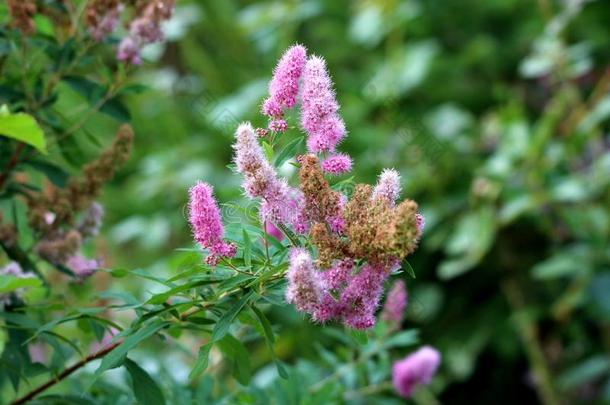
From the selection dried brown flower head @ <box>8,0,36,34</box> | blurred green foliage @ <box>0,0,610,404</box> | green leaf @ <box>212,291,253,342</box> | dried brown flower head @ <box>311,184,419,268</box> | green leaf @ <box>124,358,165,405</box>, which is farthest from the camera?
A: blurred green foliage @ <box>0,0,610,404</box>

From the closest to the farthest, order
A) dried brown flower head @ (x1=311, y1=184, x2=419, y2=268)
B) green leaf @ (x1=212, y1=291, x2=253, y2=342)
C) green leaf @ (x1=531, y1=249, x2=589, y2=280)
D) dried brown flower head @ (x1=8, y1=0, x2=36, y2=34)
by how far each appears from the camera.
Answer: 1. dried brown flower head @ (x1=311, y1=184, x2=419, y2=268)
2. green leaf @ (x1=212, y1=291, x2=253, y2=342)
3. dried brown flower head @ (x1=8, y1=0, x2=36, y2=34)
4. green leaf @ (x1=531, y1=249, x2=589, y2=280)

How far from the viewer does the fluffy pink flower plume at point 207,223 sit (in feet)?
2.87

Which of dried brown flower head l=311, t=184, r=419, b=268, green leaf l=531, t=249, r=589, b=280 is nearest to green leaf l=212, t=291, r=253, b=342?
dried brown flower head l=311, t=184, r=419, b=268

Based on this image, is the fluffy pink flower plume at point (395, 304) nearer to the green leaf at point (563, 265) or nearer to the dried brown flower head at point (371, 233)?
the dried brown flower head at point (371, 233)

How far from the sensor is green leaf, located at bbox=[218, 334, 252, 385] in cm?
110

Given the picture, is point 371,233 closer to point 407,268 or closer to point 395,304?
point 407,268

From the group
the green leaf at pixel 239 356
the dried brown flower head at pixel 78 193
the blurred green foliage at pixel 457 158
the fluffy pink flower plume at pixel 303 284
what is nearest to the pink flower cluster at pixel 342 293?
the fluffy pink flower plume at pixel 303 284

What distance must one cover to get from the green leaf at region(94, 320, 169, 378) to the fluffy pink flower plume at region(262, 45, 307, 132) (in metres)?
0.25

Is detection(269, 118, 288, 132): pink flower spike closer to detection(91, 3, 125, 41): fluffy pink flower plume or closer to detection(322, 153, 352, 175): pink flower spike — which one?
detection(322, 153, 352, 175): pink flower spike

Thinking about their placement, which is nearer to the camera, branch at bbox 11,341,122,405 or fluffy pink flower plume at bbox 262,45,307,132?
fluffy pink flower plume at bbox 262,45,307,132

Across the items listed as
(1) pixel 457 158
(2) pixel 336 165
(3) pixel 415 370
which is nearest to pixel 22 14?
(2) pixel 336 165

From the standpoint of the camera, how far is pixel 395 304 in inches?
57.6

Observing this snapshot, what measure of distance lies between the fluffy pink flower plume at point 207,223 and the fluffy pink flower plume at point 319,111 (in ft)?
0.38

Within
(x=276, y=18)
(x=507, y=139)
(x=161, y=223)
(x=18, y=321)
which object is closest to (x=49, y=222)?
(x=18, y=321)
